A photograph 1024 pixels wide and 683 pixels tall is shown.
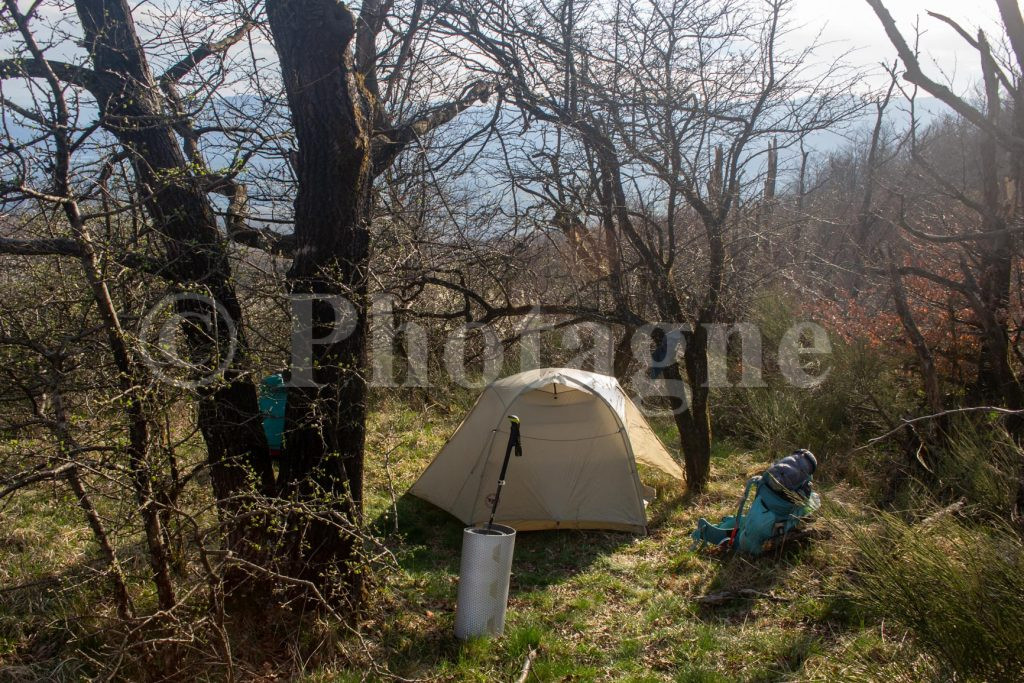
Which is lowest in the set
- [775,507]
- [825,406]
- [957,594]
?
[775,507]

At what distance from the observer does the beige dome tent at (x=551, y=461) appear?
23.3ft

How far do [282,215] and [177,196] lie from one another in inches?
59.2

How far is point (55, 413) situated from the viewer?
3.49 metres

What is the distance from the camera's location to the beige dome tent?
7105mm

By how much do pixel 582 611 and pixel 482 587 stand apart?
92 centimetres

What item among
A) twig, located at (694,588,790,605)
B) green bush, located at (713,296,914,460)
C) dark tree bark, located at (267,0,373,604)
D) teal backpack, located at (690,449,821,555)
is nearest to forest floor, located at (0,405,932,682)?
twig, located at (694,588,790,605)

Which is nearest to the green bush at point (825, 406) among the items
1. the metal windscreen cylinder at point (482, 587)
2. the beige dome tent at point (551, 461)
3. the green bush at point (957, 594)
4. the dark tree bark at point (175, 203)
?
the beige dome tent at point (551, 461)

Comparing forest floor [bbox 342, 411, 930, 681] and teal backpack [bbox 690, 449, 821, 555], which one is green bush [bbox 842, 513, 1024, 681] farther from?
teal backpack [bbox 690, 449, 821, 555]

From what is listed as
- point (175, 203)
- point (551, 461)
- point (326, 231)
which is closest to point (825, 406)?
point (551, 461)

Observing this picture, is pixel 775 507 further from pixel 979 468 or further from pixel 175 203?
pixel 175 203

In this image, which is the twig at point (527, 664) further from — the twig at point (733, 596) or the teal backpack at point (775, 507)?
the teal backpack at point (775, 507)

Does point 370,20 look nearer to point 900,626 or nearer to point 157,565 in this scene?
point 157,565

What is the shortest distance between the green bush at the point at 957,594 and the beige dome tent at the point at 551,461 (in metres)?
3.19

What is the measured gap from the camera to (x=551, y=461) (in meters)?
7.24
